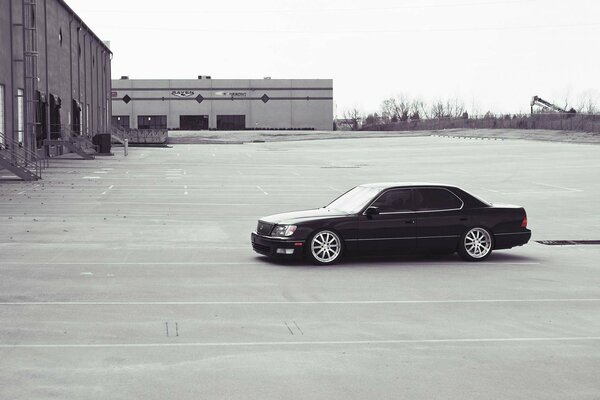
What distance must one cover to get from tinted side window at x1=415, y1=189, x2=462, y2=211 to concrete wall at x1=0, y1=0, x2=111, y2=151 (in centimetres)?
3062

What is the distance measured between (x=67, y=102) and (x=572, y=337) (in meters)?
56.6

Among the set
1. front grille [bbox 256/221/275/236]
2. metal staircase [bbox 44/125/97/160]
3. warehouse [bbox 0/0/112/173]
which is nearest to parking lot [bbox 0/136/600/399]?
front grille [bbox 256/221/275/236]

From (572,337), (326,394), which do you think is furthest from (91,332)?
(572,337)

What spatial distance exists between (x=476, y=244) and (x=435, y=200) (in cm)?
110

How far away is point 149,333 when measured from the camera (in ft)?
32.2

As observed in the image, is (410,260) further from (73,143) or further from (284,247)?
(73,143)

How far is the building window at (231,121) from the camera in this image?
131375mm

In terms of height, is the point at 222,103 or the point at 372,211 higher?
the point at 222,103

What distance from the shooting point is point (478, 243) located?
54.3 ft

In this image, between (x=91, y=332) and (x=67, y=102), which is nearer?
(x=91, y=332)

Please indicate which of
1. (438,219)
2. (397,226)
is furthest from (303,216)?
(438,219)

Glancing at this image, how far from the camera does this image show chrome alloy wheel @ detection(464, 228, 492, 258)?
16.5 meters

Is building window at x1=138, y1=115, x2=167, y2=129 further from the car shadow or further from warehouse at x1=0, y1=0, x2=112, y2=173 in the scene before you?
the car shadow

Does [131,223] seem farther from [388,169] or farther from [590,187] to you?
[388,169]
